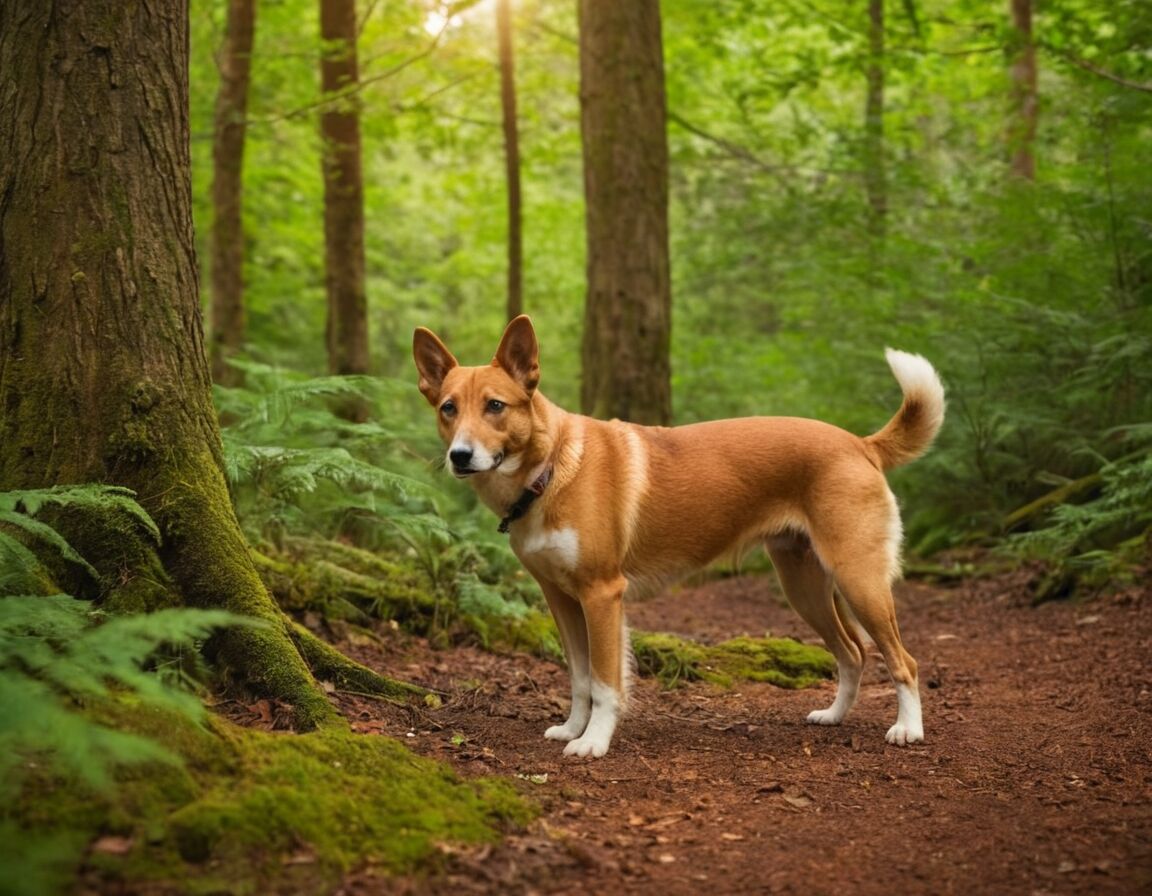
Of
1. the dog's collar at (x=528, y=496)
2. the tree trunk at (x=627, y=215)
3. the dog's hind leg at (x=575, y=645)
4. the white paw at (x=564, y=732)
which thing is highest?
the tree trunk at (x=627, y=215)

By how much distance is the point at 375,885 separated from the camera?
2949 millimetres

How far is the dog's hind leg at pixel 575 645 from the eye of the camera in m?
5.32

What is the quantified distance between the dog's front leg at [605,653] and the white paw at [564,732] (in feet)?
0.18

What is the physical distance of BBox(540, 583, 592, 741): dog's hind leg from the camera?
5316 mm

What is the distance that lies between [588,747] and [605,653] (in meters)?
0.48

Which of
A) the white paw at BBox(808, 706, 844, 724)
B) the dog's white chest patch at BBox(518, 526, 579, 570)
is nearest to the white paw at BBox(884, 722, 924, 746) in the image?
the white paw at BBox(808, 706, 844, 724)

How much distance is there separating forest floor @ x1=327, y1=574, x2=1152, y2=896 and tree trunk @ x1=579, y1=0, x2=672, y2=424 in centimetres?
358

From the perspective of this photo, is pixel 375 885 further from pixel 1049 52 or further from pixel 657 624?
pixel 1049 52

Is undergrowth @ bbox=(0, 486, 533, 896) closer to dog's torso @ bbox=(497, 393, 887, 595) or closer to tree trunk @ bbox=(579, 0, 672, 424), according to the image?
dog's torso @ bbox=(497, 393, 887, 595)

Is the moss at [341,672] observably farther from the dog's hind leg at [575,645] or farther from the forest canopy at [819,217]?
the forest canopy at [819,217]

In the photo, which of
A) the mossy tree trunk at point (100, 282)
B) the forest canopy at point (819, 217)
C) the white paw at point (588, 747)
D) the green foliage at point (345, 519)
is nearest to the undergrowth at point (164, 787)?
the mossy tree trunk at point (100, 282)

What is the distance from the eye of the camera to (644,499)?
5.41m

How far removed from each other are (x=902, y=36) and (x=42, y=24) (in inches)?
500

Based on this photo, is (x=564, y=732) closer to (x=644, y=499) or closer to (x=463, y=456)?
(x=644, y=499)
